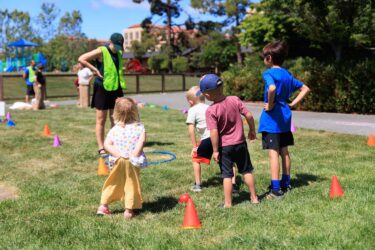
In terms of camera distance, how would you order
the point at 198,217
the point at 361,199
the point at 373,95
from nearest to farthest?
the point at 198,217, the point at 361,199, the point at 373,95

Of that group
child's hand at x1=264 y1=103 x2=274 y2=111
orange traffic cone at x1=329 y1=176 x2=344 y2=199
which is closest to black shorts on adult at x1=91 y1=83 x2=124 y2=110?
child's hand at x1=264 y1=103 x2=274 y2=111

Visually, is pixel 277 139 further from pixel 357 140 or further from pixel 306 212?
pixel 357 140

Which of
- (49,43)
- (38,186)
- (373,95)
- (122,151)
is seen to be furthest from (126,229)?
(49,43)

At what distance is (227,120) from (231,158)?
1.37 feet

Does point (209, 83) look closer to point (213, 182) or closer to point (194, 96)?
point (194, 96)

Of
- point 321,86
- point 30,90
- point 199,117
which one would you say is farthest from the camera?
point 30,90

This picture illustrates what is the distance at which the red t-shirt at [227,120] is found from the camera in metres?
4.76

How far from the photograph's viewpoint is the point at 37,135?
35.8 feet

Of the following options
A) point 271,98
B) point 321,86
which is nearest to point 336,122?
point 321,86

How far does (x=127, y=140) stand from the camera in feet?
15.3

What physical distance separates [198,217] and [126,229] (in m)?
0.74

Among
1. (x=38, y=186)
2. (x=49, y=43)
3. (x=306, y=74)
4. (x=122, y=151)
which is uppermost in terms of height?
(x=49, y=43)

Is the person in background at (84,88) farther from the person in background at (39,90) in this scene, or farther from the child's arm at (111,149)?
the child's arm at (111,149)

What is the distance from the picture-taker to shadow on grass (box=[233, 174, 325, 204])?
5.28 m
